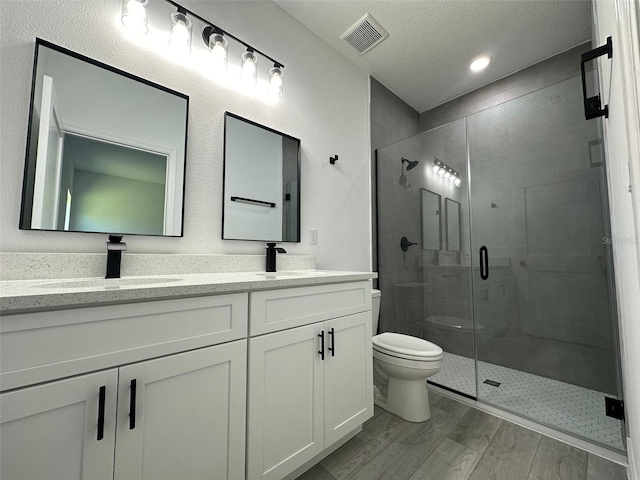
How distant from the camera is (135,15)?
1.18 m

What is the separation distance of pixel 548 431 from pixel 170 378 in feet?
6.47

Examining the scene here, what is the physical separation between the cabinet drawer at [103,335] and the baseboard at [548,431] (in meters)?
1.77

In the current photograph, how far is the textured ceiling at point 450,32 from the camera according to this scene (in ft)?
5.79

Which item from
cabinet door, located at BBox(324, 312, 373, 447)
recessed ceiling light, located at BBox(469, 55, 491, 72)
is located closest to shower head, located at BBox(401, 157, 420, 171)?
recessed ceiling light, located at BBox(469, 55, 491, 72)

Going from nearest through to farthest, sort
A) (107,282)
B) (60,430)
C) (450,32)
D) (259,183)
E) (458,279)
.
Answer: (60,430) → (107,282) → (259,183) → (450,32) → (458,279)

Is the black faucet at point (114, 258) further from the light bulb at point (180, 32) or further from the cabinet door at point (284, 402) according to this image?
the light bulb at point (180, 32)

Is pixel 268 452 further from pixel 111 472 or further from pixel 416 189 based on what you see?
pixel 416 189

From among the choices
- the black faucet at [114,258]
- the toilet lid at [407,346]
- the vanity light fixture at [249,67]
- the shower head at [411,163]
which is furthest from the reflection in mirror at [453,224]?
the black faucet at [114,258]

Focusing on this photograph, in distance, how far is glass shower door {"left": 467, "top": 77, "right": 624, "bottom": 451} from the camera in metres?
1.74

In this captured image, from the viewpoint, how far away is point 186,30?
131 centimetres

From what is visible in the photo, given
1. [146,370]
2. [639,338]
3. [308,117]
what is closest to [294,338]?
[146,370]

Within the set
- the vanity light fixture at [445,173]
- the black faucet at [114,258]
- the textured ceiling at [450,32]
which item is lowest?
the black faucet at [114,258]

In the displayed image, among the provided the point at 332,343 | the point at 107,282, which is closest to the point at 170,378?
the point at 107,282

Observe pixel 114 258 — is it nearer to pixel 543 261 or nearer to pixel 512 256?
pixel 512 256
